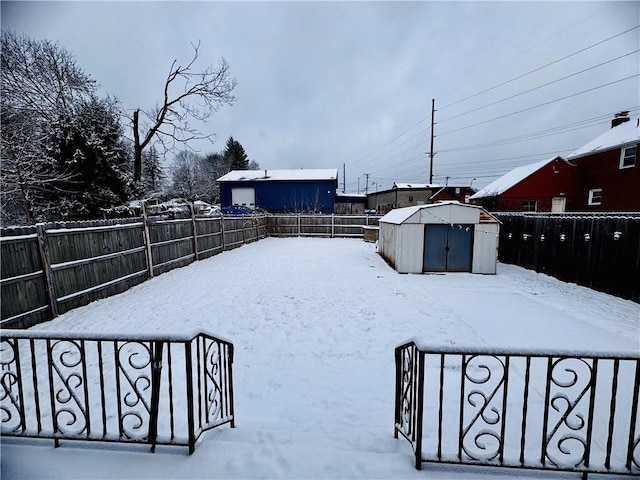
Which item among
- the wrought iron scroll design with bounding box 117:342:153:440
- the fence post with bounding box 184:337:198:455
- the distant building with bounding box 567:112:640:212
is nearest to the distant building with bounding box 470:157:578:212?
the distant building with bounding box 567:112:640:212

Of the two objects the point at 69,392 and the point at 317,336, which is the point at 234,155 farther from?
the point at 69,392

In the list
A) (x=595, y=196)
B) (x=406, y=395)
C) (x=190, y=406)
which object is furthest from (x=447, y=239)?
(x=595, y=196)

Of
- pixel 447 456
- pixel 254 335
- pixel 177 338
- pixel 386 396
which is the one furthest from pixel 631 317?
pixel 177 338

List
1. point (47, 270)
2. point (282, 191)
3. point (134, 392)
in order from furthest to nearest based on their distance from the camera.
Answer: point (282, 191), point (47, 270), point (134, 392)

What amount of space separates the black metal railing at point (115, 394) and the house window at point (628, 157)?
978 inches

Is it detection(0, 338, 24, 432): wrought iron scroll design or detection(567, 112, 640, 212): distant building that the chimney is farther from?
detection(0, 338, 24, 432): wrought iron scroll design

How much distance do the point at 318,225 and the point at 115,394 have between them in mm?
17808

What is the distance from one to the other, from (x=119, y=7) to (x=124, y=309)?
33.9 feet

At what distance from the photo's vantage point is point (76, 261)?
20.2ft

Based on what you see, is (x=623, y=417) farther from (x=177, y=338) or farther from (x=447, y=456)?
(x=177, y=338)

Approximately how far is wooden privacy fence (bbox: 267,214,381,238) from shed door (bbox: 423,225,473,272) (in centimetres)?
998

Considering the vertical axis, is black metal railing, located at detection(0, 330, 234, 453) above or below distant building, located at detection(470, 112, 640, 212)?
below

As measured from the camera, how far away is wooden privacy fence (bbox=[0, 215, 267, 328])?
502 centimetres

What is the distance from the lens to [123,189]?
13.8 meters
